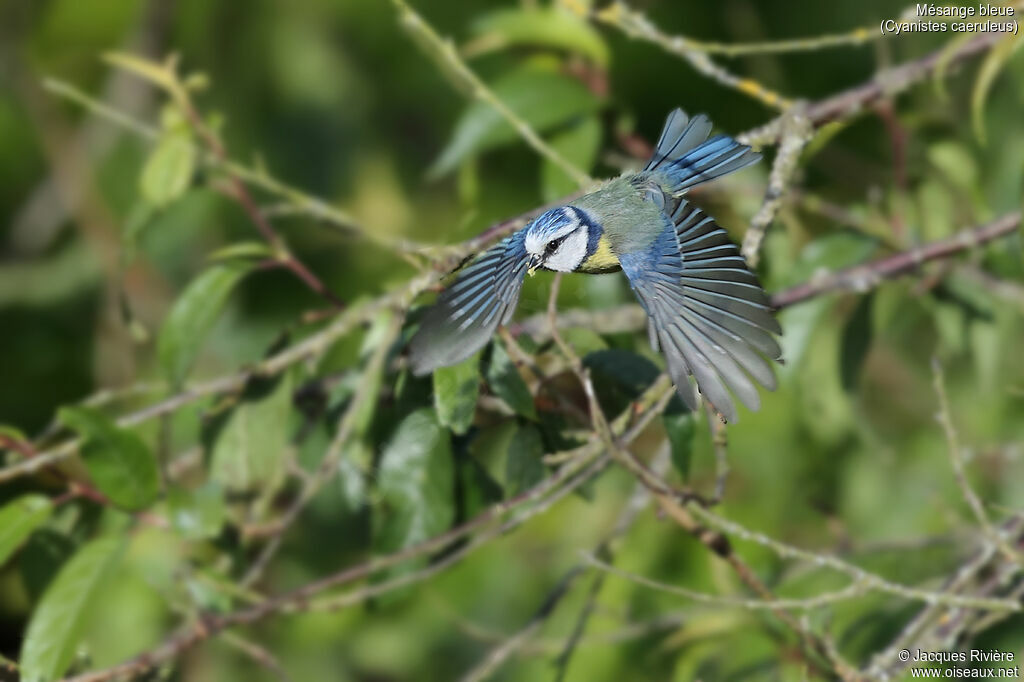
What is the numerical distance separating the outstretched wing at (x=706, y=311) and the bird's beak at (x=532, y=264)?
0.31 feet

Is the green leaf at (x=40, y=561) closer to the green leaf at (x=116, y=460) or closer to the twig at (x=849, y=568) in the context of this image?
the green leaf at (x=116, y=460)

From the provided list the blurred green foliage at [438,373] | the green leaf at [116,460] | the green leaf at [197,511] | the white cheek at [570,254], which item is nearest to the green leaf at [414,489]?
the blurred green foliage at [438,373]

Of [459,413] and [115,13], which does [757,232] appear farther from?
[115,13]

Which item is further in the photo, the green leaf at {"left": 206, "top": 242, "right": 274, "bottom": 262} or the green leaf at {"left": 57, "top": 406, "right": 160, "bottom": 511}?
the green leaf at {"left": 206, "top": 242, "right": 274, "bottom": 262}

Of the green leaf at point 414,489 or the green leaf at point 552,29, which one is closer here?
the green leaf at point 414,489

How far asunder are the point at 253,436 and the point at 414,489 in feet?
0.91

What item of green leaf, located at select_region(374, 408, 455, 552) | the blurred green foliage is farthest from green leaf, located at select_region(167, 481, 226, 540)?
green leaf, located at select_region(374, 408, 455, 552)

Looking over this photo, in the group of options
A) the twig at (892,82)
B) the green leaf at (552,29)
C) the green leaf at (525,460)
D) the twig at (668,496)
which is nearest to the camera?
the twig at (668,496)

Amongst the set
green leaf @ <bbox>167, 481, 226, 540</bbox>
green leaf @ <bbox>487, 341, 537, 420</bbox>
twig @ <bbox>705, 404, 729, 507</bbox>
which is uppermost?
green leaf @ <bbox>167, 481, 226, 540</bbox>

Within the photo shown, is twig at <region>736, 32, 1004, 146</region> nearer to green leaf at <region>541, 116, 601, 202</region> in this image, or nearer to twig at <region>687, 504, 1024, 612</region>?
green leaf at <region>541, 116, 601, 202</region>

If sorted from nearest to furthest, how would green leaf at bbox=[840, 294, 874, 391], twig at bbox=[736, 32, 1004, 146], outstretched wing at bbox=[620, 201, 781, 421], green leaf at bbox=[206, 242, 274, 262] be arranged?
outstretched wing at bbox=[620, 201, 781, 421] → twig at bbox=[736, 32, 1004, 146] → green leaf at bbox=[206, 242, 274, 262] → green leaf at bbox=[840, 294, 874, 391]

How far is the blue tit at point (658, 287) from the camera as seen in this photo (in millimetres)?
956

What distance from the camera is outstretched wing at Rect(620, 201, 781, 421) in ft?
3.09

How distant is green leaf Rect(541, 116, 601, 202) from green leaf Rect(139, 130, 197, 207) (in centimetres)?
57
